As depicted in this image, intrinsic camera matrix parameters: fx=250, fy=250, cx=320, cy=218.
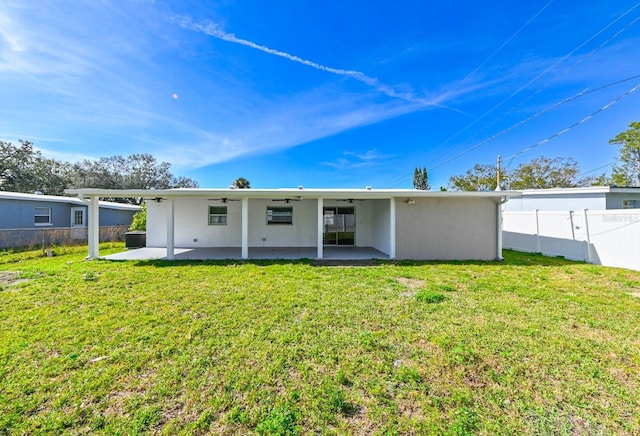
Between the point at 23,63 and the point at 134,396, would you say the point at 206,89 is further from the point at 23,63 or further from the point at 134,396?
the point at 134,396

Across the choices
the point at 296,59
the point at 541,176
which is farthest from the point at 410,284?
the point at 541,176

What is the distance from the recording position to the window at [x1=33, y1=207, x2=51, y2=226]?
1320cm

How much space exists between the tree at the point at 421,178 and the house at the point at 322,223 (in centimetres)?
2542

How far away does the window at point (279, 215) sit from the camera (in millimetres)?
11562

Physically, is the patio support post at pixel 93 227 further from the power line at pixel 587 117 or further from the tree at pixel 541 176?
the tree at pixel 541 176

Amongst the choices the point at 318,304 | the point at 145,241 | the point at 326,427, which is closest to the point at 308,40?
the point at 318,304

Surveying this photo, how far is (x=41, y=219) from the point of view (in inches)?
531

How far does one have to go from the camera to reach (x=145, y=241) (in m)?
11.6

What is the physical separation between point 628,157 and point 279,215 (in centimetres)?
2963

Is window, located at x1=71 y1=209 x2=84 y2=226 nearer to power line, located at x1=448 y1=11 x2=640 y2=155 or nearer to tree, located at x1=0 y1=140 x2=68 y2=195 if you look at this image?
tree, located at x1=0 y1=140 x2=68 y2=195

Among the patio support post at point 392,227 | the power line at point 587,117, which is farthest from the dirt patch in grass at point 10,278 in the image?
the power line at point 587,117

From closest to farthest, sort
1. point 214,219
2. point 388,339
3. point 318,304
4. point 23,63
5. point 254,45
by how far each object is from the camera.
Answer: point 388,339
point 318,304
point 23,63
point 254,45
point 214,219

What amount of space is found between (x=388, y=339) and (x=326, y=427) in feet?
5.07

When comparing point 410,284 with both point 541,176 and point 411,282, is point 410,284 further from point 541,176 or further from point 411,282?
point 541,176
